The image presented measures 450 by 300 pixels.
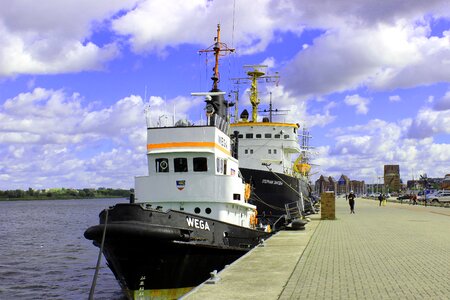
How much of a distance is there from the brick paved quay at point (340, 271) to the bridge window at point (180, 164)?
3.53m

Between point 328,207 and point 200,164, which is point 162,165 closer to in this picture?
point 200,164

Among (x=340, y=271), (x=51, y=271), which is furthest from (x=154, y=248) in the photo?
(x=51, y=271)

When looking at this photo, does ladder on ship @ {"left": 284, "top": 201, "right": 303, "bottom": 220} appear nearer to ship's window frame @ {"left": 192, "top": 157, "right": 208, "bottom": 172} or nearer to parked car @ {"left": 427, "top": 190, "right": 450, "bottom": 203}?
ship's window frame @ {"left": 192, "top": 157, "right": 208, "bottom": 172}

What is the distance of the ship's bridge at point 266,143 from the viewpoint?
3706cm

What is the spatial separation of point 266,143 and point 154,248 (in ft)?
82.6

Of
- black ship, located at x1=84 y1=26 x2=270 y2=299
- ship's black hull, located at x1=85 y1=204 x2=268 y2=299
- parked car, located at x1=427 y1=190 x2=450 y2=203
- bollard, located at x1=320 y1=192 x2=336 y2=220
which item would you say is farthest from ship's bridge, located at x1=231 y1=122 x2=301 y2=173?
parked car, located at x1=427 y1=190 x2=450 y2=203

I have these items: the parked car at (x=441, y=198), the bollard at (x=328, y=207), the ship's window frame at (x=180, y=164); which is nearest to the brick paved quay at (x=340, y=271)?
the ship's window frame at (x=180, y=164)

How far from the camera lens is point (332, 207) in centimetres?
3020

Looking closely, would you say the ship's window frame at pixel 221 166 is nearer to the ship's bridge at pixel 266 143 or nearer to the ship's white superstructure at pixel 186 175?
the ship's white superstructure at pixel 186 175

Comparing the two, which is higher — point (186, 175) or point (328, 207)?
point (186, 175)

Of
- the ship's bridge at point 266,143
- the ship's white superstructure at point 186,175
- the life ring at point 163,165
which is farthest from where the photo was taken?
the ship's bridge at point 266,143

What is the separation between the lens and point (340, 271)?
11.0 metres

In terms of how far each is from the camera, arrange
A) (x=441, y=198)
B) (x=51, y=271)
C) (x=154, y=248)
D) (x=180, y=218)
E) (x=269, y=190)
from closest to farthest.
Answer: (x=154, y=248), (x=180, y=218), (x=51, y=271), (x=269, y=190), (x=441, y=198)

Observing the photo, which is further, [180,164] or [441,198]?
[441,198]
